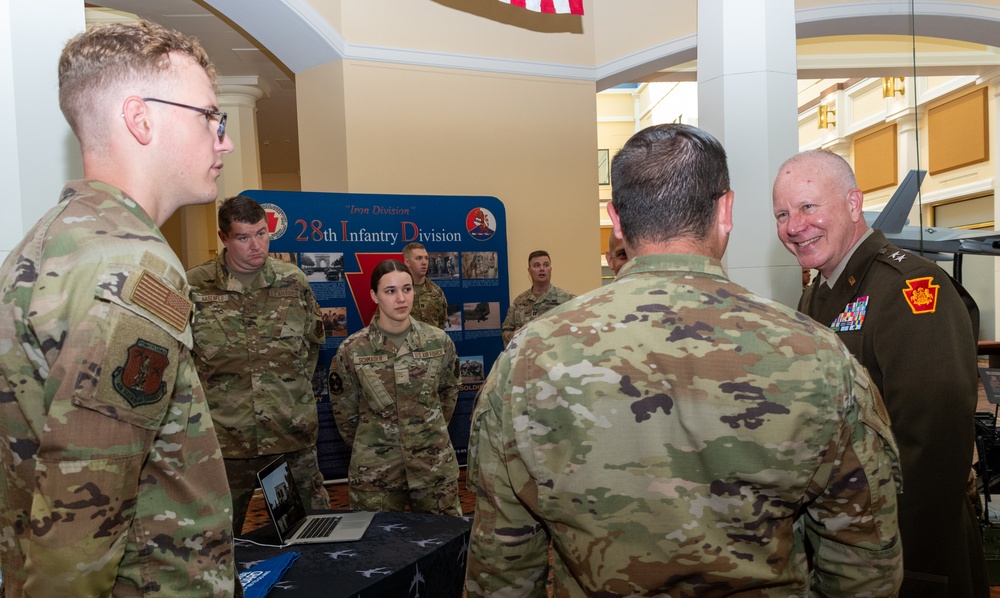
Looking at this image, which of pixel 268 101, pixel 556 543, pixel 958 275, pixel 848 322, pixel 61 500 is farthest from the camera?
pixel 268 101

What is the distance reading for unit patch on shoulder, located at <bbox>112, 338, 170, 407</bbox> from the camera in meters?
0.99

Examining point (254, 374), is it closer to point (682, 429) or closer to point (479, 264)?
point (682, 429)

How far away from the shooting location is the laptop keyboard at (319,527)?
2.33 m

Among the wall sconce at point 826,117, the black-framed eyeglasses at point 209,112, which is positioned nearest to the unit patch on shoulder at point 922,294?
the black-framed eyeglasses at point 209,112

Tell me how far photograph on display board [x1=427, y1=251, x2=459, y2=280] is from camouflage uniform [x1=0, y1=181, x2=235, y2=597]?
4.76 m

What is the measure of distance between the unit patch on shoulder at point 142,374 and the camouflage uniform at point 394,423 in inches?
84.1

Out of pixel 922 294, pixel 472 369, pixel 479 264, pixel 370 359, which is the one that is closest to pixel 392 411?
pixel 370 359

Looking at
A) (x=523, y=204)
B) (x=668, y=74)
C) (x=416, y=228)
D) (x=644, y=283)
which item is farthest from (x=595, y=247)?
(x=644, y=283)

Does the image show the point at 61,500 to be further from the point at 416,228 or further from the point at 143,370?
the point at 416,228

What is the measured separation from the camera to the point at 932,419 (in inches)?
67.4

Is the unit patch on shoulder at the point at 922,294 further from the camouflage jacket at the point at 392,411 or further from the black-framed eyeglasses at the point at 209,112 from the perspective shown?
the camouflage jacket at the point at 392,411

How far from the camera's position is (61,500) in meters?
0.98

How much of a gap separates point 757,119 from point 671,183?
218 centimetres

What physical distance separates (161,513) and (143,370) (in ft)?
0.75
